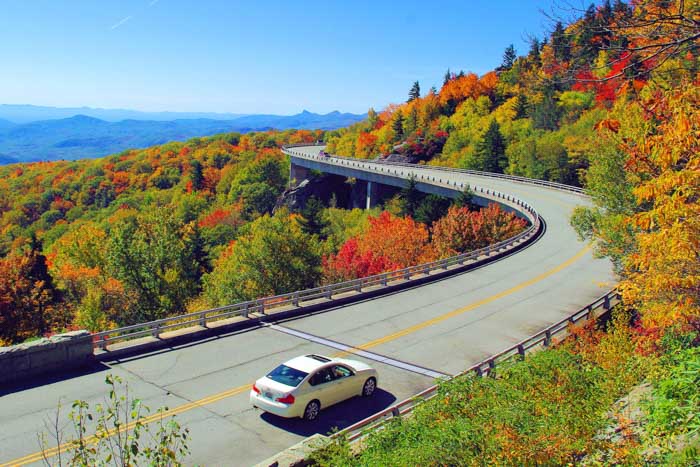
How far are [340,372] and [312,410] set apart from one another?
1.26 m

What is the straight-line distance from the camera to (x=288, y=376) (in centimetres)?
1320

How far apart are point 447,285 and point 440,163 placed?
254 feet

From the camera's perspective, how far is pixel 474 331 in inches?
818

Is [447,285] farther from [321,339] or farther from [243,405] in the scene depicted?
[243,405]

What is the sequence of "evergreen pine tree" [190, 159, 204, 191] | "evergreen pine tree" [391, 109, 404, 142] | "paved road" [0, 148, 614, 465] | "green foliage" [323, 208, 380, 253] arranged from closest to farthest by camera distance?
"paved road" [0, 148, 614, 465], "green foliage" [323, 208, 380, 253], "evergreen pine tree" [391, 109, 404, 142], "evergreen pine tree" [190, 159, 204, 191]

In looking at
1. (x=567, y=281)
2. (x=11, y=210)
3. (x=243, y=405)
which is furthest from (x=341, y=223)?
(x=11, y=210)

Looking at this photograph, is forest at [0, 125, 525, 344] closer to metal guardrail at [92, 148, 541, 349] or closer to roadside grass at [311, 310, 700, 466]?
metal guardrail at [92, 148, 541, 349]

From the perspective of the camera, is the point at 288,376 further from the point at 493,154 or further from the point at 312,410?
the point at 493,154

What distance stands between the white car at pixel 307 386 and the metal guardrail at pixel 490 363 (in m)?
1.25

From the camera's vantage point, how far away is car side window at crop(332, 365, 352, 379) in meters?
13.9

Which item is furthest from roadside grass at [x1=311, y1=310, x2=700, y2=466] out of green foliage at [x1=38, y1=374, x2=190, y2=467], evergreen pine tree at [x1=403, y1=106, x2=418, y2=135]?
evergreen pine tree at [x1=403, y1=106, x2=418, y2=135]

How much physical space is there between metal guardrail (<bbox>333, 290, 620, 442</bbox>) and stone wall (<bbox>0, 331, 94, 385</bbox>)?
8179mm

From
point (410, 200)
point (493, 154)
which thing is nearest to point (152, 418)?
point (410, 200)

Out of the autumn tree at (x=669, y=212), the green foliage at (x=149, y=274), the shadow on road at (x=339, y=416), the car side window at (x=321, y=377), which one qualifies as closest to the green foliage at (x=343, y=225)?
the green foliage at (x=149, y=274)
